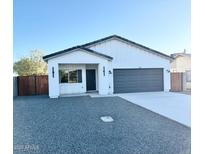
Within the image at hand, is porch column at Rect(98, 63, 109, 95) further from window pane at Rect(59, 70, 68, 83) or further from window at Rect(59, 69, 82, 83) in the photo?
window pane at Rect(59, 70, 68, 83)

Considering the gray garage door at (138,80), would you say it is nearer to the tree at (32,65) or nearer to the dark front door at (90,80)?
the dark front door at (90,80)

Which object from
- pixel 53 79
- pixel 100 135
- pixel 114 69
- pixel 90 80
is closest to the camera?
pixel 100 135

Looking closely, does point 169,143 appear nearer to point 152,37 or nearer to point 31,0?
point 31,0

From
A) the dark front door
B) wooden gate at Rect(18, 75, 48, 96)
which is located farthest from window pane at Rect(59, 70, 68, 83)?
→ wooden gate at Rect(18, 75, 48, 96)

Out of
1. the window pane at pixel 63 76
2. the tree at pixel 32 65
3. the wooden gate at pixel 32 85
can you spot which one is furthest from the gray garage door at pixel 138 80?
the tree at pixel 32 65

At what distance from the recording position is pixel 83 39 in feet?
87.2

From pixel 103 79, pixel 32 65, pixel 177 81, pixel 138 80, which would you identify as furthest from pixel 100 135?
pixel 32 65

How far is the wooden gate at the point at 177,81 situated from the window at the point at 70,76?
920cm

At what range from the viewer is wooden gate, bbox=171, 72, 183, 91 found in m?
21.2

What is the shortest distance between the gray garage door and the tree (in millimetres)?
17882

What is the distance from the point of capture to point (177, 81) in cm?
2130

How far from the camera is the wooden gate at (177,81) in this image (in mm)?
21156

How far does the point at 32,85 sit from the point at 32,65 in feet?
48.1

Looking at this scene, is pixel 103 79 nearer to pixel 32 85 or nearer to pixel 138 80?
pixel 138 80
